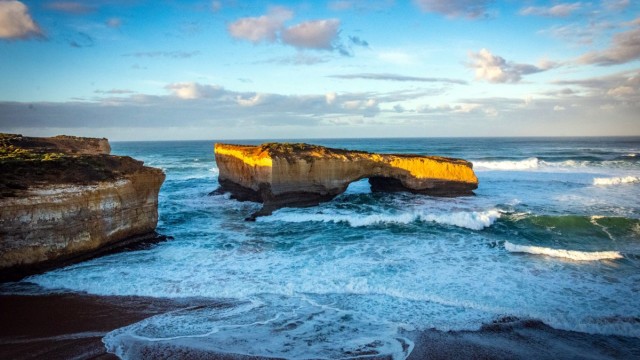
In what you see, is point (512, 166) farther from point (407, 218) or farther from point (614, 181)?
point (407, 218)

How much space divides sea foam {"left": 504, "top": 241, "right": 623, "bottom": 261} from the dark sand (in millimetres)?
4651

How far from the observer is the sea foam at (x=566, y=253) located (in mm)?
11461

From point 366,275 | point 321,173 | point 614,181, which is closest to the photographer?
point 366,275

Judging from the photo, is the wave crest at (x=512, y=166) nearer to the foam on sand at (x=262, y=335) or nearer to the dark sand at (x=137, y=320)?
the dark sand at (x=137, y=320)

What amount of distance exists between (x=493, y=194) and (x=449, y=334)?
16346mm

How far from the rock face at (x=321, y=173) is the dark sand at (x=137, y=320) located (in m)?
9.14


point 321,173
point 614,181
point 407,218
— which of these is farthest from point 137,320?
point 614,181

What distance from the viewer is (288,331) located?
7.54m

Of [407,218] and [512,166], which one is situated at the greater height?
[512,166]

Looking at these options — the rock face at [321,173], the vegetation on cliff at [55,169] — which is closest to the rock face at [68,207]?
the vegetation on cliff at [55,169]

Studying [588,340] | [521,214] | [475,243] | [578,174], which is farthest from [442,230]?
[578,174]

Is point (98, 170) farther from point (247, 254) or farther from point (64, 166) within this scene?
point (247, 254)

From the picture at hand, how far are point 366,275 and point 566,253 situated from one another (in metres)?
6.72

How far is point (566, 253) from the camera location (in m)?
11.8
